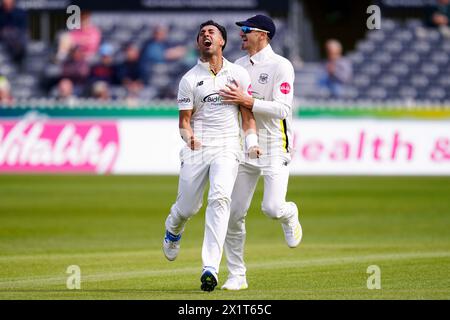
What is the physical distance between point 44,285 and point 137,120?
15.1 meters

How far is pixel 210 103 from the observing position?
35.9 ft

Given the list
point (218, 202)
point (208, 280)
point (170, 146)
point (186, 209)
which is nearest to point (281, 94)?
point (218, 202)

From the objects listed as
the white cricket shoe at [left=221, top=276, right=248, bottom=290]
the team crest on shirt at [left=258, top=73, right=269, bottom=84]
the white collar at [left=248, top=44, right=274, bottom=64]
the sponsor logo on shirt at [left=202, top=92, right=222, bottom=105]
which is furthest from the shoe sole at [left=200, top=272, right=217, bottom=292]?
the white collar at [left=248, top=44, right=274, bottom=64]

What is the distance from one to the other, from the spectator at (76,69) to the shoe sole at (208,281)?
64.0ft

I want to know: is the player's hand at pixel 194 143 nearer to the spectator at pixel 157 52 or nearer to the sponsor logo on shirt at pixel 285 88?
the sponsor logo on shirt at pixel 285 88

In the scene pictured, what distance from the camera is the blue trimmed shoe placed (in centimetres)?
1055

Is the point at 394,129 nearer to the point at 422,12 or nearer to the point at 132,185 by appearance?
the point at 132,185

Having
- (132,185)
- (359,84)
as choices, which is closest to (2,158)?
(132,185)

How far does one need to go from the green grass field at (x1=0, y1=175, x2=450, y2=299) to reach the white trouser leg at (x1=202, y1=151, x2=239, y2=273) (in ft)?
1.40

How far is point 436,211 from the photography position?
67.8ft

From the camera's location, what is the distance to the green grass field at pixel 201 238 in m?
11.2

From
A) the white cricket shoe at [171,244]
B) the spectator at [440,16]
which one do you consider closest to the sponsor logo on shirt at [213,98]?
the white cricket shoe at [171,244]

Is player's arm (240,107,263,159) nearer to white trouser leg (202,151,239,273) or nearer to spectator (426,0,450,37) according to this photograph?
white trouser leg (202,151,239,273)

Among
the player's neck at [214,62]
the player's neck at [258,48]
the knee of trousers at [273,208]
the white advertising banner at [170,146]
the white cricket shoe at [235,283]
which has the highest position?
the player's neck at [258,48]
